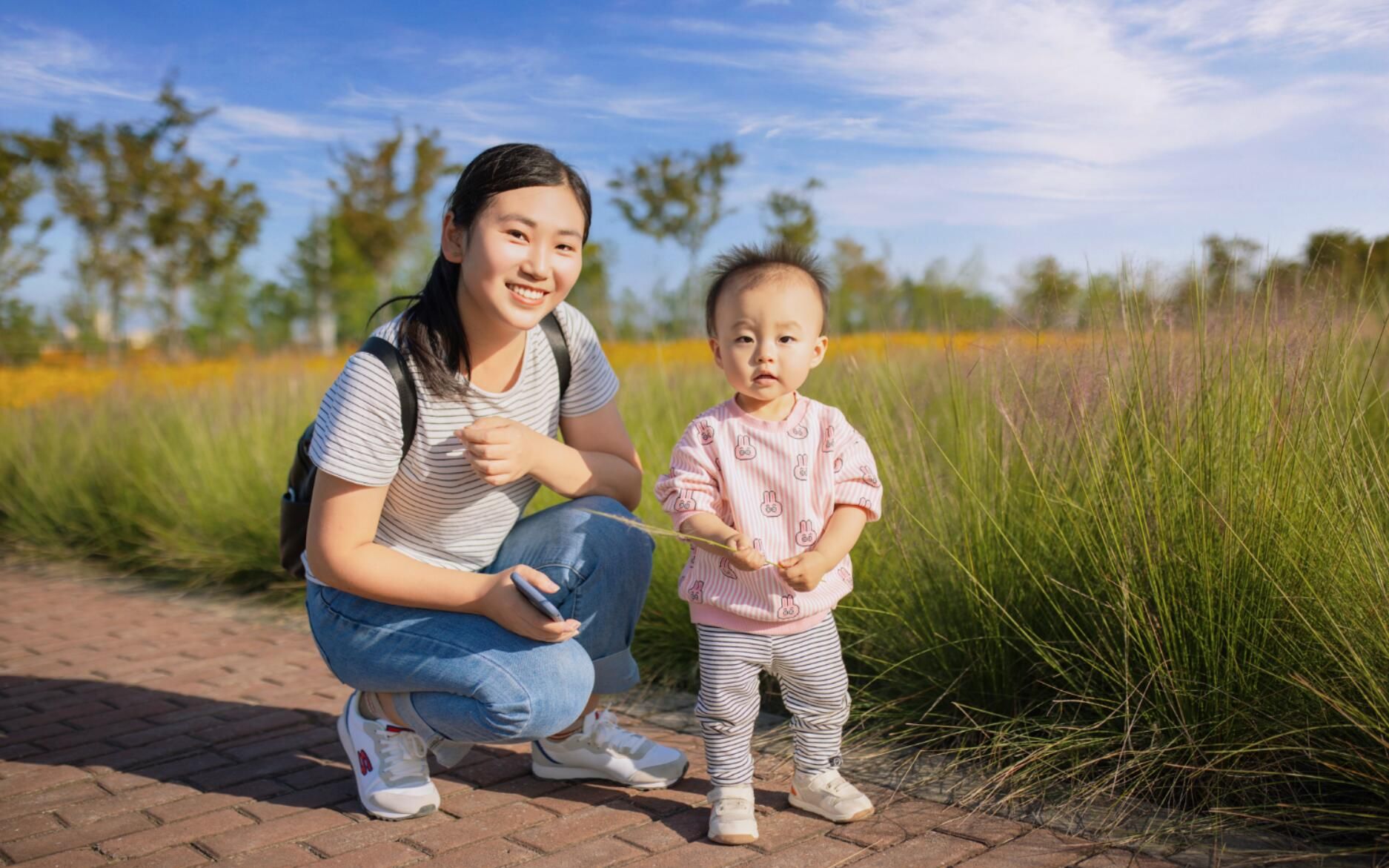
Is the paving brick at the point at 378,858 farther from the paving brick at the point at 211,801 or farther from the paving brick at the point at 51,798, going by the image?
the paving brick at the point at 51,798

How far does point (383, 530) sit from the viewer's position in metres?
2.65

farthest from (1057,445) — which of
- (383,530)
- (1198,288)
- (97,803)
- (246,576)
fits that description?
(246,576)

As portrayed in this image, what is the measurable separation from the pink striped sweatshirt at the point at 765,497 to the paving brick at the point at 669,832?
0.47 metres

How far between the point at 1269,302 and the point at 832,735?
1.47m

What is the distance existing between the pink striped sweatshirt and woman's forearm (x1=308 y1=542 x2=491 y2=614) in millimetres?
484

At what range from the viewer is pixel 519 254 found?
245cm

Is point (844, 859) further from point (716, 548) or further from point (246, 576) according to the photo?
point (246, 576)

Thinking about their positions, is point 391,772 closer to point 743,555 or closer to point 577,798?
point 577,798

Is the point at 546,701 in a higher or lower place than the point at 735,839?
higher

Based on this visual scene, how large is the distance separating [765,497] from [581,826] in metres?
0.86

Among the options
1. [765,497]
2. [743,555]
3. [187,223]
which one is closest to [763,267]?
[765,497]

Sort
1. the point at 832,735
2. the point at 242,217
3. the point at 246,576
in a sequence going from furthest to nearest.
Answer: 1. the point at 242,217
2. the point at 246,576
3. the point at 832,735

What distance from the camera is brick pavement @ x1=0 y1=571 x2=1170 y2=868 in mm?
2297

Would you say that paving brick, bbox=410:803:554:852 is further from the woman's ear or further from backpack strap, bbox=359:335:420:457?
the woman's ear
